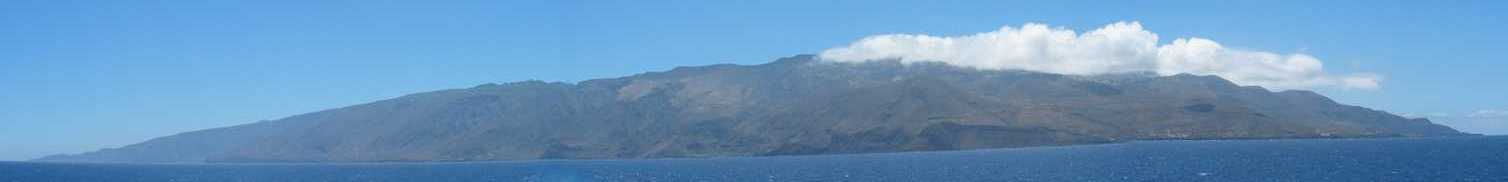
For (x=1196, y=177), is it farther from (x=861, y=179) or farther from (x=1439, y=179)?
(x=861, y=179)

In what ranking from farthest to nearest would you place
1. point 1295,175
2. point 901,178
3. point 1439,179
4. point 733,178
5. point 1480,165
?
1. point 733,178
2. point 901,178
3. point 1480,165
4. point 1295,175
5. point 1439,179

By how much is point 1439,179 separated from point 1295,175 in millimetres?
13504

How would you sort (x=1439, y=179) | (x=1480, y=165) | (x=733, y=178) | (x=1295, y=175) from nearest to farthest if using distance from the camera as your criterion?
(x=1439, y=179) < (x=1295, y=175) < (x=1480, y=165) < (x=733, y=178)

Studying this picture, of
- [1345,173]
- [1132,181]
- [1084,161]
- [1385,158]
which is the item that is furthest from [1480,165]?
[1084,161]

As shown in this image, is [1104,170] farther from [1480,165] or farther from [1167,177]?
[1480,165]

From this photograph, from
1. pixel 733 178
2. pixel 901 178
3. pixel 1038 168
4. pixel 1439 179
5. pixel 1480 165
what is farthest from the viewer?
pixel 733 178

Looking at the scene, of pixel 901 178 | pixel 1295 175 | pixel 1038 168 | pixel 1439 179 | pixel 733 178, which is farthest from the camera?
pixel 733 178

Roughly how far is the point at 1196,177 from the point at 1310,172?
14158 millimetres

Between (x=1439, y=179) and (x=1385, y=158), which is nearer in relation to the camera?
(x=1439, y=179)

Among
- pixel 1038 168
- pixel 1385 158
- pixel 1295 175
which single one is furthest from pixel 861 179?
pixel 1385 158

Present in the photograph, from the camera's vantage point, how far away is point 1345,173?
132m

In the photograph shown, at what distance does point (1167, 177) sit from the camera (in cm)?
13350

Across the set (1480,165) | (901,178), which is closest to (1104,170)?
(901,178)

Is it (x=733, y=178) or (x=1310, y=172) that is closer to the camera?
(x=1310, y=172)
